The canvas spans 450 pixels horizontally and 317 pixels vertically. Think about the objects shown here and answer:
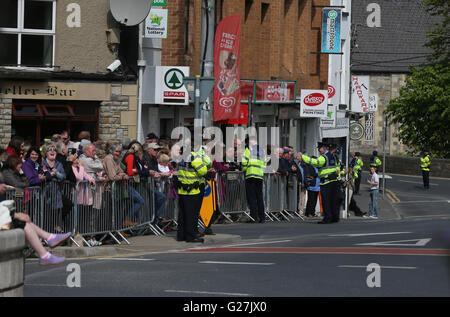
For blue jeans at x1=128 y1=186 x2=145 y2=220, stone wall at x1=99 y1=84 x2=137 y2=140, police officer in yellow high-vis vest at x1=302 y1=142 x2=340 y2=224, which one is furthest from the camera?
stone wall at x1=99 y1=84 x2=137 y2=140

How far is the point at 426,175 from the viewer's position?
4403cm

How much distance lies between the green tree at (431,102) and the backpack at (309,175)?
32.5m

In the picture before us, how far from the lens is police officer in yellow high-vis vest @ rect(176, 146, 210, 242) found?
16.6 m

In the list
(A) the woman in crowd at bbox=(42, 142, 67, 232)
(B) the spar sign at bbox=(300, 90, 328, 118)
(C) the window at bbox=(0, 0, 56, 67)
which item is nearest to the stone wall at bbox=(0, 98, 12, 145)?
(C) the window at bbox=(0, 0, 56, 67)

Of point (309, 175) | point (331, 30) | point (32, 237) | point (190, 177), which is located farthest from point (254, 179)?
point (331, 30)

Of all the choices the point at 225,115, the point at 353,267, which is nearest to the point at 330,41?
the point at 225,115

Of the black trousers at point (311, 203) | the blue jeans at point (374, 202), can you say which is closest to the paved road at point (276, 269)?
the black trousers at point (311, 203)

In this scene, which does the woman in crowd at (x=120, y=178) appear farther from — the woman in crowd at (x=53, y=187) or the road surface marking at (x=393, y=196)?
the road surface marking at (x=393, y=196)

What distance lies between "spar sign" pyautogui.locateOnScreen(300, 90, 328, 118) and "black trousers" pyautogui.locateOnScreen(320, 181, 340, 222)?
9.95 m

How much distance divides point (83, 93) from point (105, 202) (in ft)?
29.5

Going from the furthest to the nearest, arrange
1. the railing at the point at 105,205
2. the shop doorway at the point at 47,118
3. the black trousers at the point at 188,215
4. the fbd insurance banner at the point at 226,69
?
the shop doorway at the point at 47,118 < the fbd insurance banner at the point at 226,69 < the black trousers at the point at 188,215 < the railing at the point at 105,205

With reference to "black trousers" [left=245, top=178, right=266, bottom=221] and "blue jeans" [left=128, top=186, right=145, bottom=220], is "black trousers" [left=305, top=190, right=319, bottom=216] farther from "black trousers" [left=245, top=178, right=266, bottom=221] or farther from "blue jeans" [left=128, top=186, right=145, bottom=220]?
"blue jeans" [left=128, top=186, right=145, bottom=220]

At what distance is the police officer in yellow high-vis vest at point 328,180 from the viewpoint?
2331 cm
